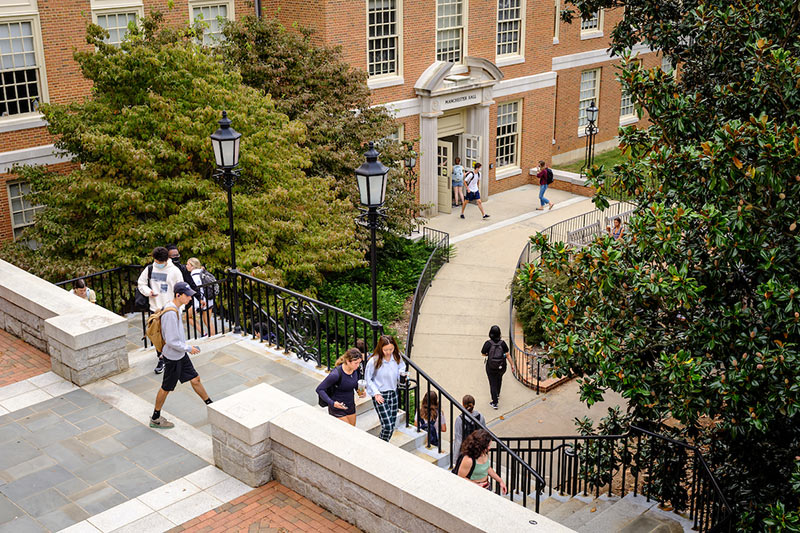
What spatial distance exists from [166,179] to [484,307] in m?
8.54

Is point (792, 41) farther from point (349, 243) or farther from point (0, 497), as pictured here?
point (349, 243)

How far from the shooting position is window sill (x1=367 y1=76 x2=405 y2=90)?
25703 mm

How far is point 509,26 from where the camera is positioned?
29750 millimetres

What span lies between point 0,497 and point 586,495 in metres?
7.22

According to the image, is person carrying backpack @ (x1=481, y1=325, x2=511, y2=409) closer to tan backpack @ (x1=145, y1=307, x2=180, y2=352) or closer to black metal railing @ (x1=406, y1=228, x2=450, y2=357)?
black metal railing @ (x1=406, y1=228, x2=450, y2=357)

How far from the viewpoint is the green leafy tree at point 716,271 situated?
8.27m

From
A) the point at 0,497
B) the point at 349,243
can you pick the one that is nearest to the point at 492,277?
the point at 349,243

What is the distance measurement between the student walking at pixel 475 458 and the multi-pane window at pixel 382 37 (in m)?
18.5

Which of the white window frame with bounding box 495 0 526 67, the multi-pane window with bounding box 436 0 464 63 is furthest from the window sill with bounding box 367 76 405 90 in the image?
the white window frame with bounding box 495 0 526 67

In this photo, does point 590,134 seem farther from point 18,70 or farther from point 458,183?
point 18,70

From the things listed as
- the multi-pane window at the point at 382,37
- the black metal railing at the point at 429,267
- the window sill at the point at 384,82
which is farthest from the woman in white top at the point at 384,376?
the multi-pane window at the point at 382,37

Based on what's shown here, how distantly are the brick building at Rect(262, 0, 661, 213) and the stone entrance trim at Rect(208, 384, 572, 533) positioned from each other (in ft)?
54.6

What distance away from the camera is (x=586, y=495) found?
11812 millimetres

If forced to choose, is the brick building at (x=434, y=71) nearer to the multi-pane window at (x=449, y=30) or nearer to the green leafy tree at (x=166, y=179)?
the multi-pane window at (x=449, y=30)
